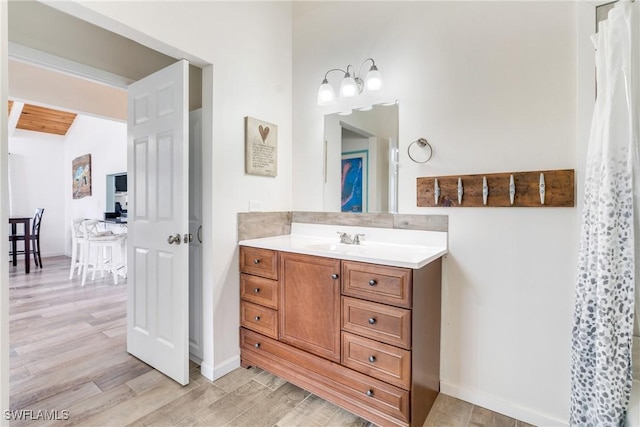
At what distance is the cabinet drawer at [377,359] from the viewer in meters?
1.55

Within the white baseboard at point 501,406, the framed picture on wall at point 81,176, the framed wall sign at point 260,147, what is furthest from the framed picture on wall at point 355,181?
the framed picture on wall at point 81,176

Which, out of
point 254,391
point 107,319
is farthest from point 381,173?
point 107,319

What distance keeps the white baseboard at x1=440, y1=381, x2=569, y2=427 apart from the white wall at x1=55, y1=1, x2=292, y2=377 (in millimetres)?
1501

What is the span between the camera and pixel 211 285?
2105 millimetres

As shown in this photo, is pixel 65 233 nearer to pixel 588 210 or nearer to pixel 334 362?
pixel 334 362

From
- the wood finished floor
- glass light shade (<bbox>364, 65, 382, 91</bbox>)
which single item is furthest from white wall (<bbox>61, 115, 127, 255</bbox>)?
glass light shade (<bbox>364, 65, 382, 91</bbox>)

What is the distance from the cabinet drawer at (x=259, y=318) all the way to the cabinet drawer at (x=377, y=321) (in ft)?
1.86

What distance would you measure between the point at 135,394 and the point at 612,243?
267cm

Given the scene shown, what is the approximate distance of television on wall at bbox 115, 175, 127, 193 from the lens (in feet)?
18.2

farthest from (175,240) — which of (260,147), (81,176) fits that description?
(81,176)

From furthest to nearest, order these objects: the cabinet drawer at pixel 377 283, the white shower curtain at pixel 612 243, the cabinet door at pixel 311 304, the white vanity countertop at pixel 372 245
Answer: the cabinet door at pixel 311 304
the white vanity countertop at pixel 372 245
the cabinet drawer at pixel 377 283
the white shower curtain at pixel 612 243

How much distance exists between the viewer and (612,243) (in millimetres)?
1249

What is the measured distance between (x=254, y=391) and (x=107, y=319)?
2.11 metres

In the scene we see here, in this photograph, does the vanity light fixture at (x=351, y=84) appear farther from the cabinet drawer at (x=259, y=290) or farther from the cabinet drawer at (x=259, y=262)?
the cabinet drawer at (x=259, y=290)
